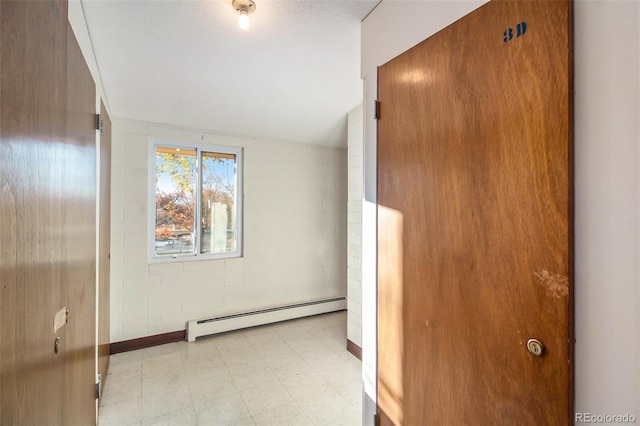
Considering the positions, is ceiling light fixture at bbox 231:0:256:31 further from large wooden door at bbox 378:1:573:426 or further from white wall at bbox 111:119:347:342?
white wall at bbox 111:119:347:342

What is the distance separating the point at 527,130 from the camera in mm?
862

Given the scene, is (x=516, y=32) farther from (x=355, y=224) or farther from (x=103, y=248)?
(x=103, y=248)

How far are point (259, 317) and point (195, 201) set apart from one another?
1.56 meters

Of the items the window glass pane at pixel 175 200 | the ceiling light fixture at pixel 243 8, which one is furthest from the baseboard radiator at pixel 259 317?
the ceiling light fixture at pixel 243 8

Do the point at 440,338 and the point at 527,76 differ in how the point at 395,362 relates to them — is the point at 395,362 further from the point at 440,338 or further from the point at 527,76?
the point at 527,76

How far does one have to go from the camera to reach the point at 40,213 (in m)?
0.81

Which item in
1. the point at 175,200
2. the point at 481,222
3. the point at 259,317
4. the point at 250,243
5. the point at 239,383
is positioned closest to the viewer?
the point at 481,222

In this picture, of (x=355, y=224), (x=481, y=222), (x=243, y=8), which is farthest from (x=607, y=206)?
(x=355, y=224)

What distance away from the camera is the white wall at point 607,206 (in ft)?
2.29

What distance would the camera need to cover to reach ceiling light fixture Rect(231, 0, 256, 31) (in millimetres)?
1430

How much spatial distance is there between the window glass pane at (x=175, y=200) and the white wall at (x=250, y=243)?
0.52 ft

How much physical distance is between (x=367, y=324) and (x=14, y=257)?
1.38m

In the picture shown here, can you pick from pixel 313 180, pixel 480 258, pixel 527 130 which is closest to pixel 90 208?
pixel 480 258
